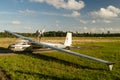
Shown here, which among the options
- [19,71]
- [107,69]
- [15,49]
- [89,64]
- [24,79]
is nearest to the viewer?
[24,79]

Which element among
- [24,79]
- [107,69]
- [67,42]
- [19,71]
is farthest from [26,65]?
[67,42]

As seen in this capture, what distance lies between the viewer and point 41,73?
69.8 ft

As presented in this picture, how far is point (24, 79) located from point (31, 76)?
1.17m

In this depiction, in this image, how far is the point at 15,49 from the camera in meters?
37.8

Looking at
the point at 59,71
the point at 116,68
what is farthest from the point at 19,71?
the point at 116,68

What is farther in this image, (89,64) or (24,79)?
(89,64)

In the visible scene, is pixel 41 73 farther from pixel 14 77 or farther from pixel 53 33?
pixel 53 33

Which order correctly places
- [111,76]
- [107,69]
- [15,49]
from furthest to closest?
[15,49], [107,69], [111,76]

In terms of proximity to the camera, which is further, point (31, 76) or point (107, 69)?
point (107, 69)

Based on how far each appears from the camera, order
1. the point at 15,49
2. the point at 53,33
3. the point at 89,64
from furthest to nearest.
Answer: the point at 53,33
the point at 15,49
the point at 89,64

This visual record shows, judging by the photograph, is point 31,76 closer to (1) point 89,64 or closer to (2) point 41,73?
(2) point 41,73

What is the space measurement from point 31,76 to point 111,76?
24.4 ft

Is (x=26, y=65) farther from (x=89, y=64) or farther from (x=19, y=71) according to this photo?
(x=89, y=64)

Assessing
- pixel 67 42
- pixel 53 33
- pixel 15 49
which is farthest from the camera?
pixel 53 33
